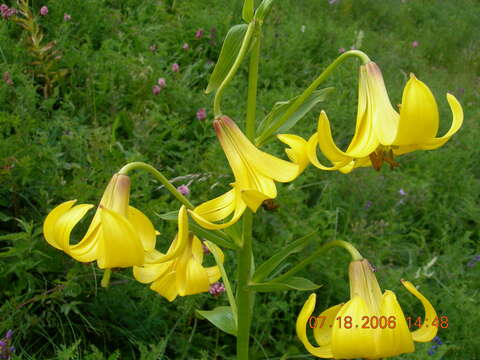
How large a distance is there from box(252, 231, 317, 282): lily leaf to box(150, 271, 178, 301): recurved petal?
0.56 ft

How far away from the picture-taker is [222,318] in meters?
1.13

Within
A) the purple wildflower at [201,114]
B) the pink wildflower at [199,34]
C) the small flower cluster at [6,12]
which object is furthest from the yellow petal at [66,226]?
the pink wildflower at [199,34]

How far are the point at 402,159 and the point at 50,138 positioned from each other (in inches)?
63.4

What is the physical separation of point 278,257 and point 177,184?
0.78 m

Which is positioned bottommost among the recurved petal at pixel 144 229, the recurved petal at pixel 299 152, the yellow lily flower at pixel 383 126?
the recurved petal at pixel 144 229

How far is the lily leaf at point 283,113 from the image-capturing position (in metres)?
0.95

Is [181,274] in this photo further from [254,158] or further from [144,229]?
[254,158]

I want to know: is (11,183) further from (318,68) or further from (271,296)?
(318,68)

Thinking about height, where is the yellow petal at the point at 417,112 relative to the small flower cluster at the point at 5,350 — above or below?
above

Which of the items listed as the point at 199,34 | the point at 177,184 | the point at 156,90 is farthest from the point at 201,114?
the point at 199,34

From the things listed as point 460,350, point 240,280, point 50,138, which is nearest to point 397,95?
point 460,350

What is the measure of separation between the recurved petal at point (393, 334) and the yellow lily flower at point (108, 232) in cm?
38

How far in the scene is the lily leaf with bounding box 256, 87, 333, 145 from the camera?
948 mm

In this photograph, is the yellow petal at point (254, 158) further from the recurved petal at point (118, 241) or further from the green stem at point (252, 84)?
the recurved petal at point (118, 241)
